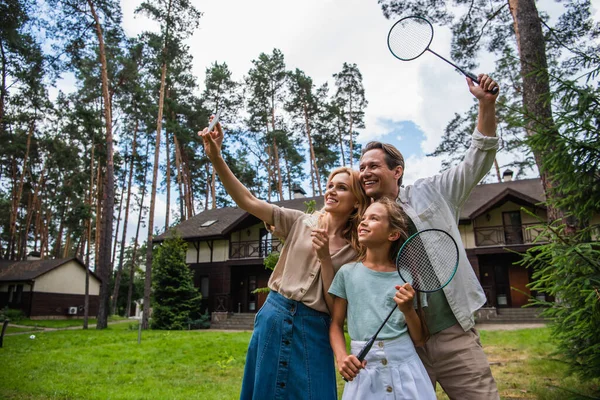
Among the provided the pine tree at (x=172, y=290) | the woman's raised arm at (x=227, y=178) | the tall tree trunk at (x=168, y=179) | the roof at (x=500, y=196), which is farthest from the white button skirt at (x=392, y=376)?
the tall tree trunk at (x=168, y=179)

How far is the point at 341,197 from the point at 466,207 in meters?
20.7

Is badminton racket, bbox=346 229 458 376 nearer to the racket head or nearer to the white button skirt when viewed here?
the racket head

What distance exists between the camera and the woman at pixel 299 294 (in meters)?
2.17

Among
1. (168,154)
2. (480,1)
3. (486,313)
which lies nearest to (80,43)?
(168,154)

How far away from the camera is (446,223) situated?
2.34 m

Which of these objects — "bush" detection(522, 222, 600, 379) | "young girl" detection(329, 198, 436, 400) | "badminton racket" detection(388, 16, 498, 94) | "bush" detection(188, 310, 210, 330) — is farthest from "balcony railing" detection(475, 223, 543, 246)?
"young girl" detection(329, 198, 436, 400)

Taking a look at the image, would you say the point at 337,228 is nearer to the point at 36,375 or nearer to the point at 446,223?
the point at 446,223

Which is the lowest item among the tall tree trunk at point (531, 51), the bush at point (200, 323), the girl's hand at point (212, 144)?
the bush at point (200, 323)

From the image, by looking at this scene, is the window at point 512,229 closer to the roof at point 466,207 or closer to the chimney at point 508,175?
the roof at point 466,207

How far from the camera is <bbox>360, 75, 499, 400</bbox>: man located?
2.15m

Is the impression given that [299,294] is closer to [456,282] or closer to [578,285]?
[456,282]

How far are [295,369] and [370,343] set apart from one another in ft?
1.62

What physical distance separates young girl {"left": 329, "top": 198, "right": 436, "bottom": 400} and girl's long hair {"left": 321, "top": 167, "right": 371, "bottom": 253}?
0.16 meters

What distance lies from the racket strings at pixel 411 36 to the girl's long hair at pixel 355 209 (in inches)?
49.5
